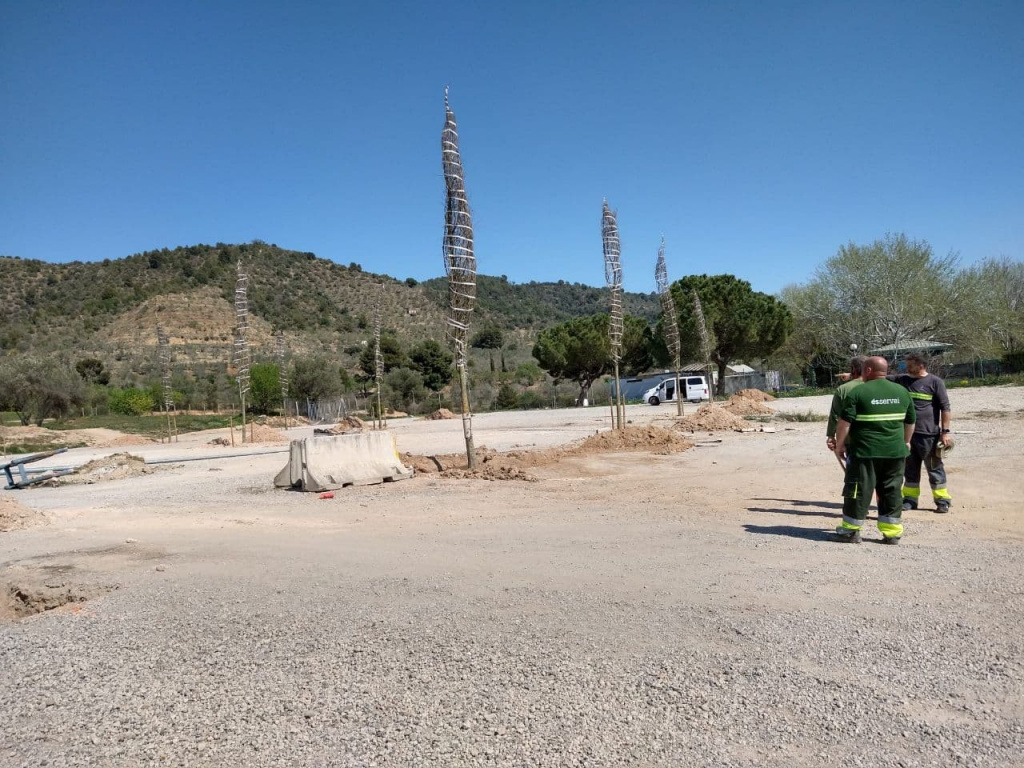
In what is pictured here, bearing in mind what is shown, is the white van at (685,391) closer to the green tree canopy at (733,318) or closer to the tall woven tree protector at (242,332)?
the green tree canopy at (733,318)

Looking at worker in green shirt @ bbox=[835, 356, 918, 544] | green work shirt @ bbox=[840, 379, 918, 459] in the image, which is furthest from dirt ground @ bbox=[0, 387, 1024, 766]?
green work shirt @ bbox=[840, 379, 918, 459]

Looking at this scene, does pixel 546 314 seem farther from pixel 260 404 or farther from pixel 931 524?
pixel 931 524

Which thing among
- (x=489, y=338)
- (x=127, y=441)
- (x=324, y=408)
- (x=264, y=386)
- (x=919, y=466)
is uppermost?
(x=489, y=338)

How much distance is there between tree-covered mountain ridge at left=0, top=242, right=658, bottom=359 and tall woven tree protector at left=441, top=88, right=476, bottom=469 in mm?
57624

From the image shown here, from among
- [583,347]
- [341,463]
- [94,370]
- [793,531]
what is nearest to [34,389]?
[94,370]

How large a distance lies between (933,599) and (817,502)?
426 centimetres

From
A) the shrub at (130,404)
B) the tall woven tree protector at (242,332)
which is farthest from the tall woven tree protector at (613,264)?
the shrub at (130,404)

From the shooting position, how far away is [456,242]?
13539 mm

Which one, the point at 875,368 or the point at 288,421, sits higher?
the point at 875,368

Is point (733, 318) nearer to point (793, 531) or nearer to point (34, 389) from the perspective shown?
point (34, 389)

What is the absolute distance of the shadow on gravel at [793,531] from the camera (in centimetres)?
675

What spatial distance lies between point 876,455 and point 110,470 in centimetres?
1600

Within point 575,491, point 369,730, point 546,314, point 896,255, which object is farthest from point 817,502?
point 546,314

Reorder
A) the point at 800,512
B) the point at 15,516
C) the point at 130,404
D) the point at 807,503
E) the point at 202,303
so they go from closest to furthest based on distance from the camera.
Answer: the point at 800,512, the point at 807,503, the point at 15,516, the point at 130,404, the point at 202,303
